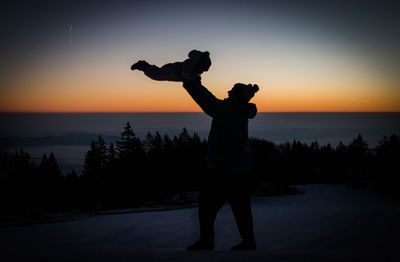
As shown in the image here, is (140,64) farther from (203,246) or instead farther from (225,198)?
(203,246)

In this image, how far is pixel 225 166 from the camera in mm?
2848

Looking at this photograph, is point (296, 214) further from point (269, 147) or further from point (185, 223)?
point (269, 147)

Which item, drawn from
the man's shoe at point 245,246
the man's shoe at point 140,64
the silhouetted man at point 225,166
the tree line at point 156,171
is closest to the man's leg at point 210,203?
the silhouetted man at point 225,166

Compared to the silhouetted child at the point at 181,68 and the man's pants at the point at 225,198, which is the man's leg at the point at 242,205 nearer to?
the man's pants at the point at 225,198

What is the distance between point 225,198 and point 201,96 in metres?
1.16

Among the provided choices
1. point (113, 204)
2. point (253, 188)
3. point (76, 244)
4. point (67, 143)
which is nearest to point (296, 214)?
point (76, 244)

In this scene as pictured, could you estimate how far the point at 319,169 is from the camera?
621 inches

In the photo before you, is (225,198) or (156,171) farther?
(156,171)

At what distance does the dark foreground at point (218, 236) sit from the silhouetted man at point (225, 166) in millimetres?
341

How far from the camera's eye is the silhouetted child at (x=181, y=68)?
2.87 meters

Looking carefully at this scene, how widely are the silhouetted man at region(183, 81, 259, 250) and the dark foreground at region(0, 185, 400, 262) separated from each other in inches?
13.4

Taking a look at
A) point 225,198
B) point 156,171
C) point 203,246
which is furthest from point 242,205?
point 156,171

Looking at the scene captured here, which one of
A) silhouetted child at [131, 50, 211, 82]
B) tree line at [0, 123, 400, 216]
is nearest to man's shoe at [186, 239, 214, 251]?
silhouetted child at [131, 50, 211, 82]

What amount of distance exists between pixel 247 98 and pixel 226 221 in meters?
3.08
